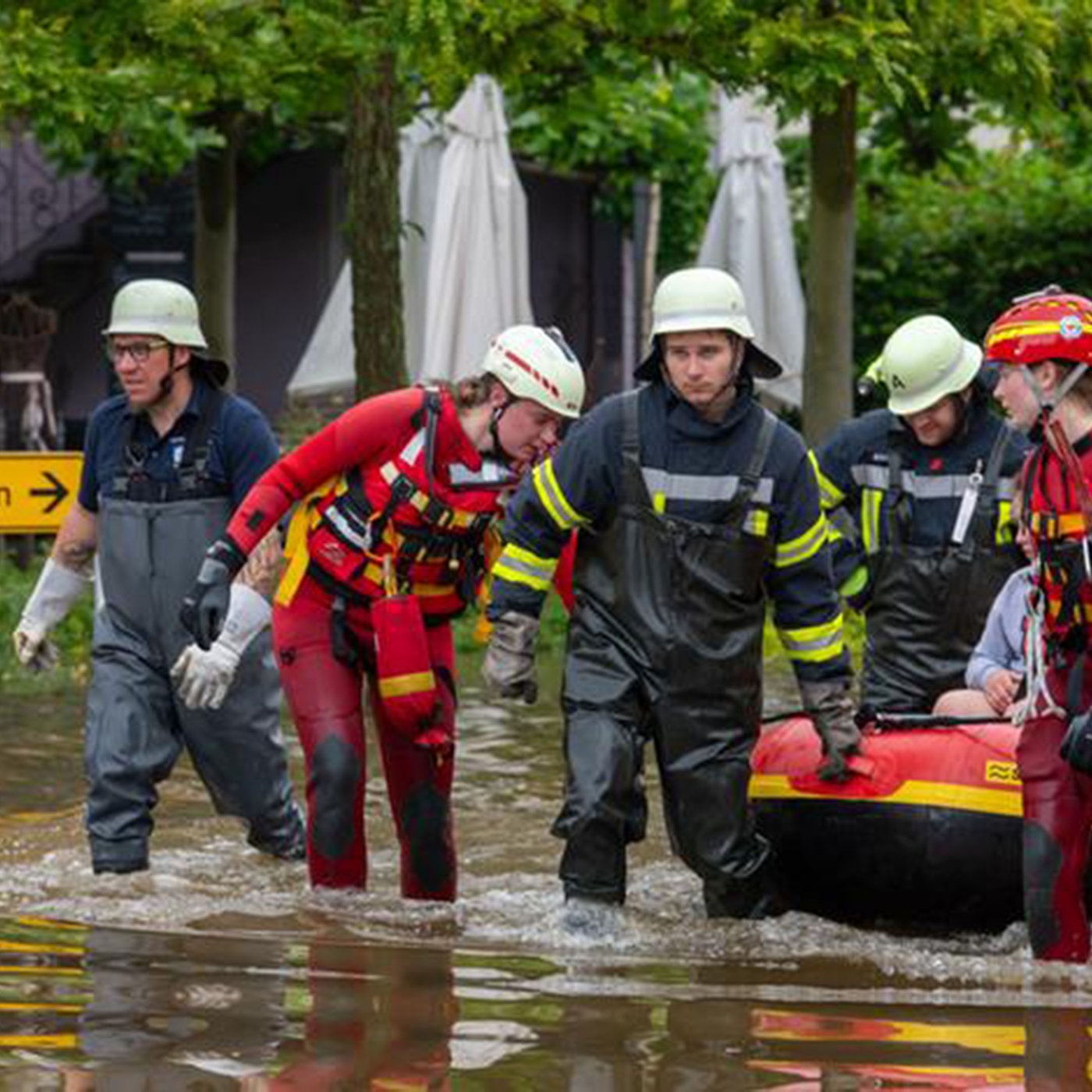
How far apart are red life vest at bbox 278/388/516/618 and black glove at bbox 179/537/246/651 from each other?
0.93 feet

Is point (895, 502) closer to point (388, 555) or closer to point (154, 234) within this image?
point (388, 555)

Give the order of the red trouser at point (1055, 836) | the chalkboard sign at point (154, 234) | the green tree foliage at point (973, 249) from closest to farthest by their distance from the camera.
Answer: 1. the red trouser at point (1055, 836)
2. the green tree foliage at point (973, 249)
3. the chalkboard sign at point (154, 234)

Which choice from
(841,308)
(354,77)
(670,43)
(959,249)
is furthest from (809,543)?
(959,249)

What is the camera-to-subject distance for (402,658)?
9602mm

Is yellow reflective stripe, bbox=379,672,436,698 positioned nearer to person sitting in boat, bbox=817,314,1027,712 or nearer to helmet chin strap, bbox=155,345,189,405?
helmet chin strap, bbox=155,345,189,405

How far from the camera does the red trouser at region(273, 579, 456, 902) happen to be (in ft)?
32.0

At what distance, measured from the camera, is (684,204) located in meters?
28.2

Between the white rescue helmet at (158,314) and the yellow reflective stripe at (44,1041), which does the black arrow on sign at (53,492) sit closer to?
the white rescue helmet at (158,314)

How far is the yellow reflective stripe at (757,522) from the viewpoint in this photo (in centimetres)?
910

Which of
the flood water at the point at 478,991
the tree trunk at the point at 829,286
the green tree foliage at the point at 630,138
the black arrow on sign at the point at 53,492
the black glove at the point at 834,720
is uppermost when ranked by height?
the green tree foliage at the point at 630,138

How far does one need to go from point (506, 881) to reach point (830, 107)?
6.83m

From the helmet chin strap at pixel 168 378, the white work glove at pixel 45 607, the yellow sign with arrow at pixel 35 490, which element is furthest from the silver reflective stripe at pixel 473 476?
the yellow sign with arrow at pixel 35 490

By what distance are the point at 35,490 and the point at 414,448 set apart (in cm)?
651

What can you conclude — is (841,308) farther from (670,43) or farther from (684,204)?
(684,204)
